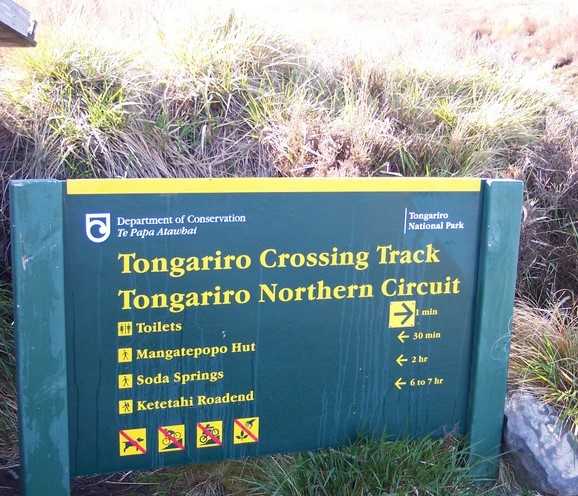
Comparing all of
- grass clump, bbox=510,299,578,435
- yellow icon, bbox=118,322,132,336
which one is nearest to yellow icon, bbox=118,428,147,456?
yellow icon, bbox=118,322,132,336

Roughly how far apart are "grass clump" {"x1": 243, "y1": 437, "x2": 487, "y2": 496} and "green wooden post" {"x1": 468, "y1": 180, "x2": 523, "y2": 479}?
0.57 ft

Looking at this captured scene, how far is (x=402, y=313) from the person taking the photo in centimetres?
306

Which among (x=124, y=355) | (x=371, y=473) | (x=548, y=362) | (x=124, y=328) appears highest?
(x=124, y=328)

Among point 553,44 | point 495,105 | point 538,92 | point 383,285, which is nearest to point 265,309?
point 383,285

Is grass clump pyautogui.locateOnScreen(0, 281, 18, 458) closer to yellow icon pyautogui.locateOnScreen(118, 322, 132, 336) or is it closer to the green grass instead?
the green grass

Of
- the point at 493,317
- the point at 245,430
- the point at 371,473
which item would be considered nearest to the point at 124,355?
the point at 245,430

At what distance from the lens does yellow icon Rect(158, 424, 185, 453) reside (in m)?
2.87

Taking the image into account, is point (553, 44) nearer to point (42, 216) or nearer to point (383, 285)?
point (383, 285)

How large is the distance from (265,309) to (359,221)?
1.74ft

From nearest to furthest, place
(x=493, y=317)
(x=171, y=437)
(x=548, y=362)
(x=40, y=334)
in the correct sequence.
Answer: (x=40, y=334) < (x=171, y=437) < (x=493, y=317) < (x=548, y=362)

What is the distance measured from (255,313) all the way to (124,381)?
1.89ft

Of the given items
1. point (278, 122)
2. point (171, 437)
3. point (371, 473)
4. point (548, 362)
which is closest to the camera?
point (171, 437)

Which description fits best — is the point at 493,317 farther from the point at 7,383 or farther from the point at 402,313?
the point at 7,383

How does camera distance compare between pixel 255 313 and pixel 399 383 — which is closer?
pixel 255 313
